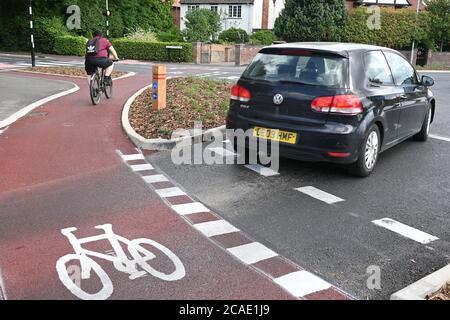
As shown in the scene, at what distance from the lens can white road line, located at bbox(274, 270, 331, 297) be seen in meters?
3.80

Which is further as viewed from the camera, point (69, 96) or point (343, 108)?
point (69, 96)

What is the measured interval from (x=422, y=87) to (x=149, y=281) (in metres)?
6.29

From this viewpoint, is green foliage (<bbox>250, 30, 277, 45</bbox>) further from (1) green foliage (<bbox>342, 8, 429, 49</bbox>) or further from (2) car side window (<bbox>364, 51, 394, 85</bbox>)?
(2) car side window (<bbox>364, 51, 394, 85</bbox>)

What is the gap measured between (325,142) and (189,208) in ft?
6.31

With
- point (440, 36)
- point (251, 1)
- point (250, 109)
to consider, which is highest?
point (251, 1)

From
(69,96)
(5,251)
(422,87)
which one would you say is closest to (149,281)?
(5,251)

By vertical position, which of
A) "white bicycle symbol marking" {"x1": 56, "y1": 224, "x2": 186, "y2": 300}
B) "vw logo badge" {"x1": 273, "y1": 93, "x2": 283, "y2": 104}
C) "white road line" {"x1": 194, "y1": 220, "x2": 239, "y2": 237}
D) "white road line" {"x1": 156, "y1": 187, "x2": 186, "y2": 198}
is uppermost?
"vw logo badge" {"x1": 273, "y1": 93, "x2": 283, "y2": 104}

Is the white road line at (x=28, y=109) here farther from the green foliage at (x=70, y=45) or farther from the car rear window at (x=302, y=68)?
the green foliage at (x=70, y=45)

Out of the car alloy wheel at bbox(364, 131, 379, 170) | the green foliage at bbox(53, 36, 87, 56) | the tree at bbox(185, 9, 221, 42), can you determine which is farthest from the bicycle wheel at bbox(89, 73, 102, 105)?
the tree at bbox(185, 9, 221, 42)

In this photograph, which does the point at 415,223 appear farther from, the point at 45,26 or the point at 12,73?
the point at 45,26

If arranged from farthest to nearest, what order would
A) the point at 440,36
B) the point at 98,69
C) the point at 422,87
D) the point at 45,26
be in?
the point at 440,36
the point at 45,26
the point at 98,69
the point at 422,87

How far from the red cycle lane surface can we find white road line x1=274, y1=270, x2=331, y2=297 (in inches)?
3.5

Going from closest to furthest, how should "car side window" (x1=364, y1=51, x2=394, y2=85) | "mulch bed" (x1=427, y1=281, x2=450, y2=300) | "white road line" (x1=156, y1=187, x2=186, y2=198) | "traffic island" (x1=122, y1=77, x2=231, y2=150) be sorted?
"mulch bed" (x1=427, y1=281, x2=450, y2=300), "white road line" (x1=156, y1=187, x2=186, y2=198), "car side window" (x1=364, y1=51, x2=394, y2=85), "traffic island" (x1=122, y1=77, x2=231, y2=150)

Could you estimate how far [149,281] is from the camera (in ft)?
12.9
